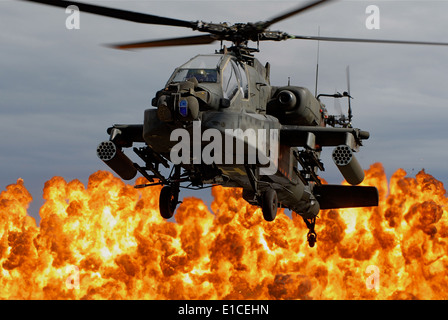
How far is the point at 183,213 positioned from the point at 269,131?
3801 cm

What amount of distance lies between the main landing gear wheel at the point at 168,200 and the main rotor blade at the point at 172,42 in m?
4.43

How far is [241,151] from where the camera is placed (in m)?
18.1

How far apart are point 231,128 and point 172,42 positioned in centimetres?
459

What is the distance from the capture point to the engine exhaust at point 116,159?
66.5 ft

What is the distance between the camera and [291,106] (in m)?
21.2

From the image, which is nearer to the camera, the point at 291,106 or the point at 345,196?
the point at 291,106

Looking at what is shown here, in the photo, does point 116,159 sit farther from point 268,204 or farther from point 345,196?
point 345,196

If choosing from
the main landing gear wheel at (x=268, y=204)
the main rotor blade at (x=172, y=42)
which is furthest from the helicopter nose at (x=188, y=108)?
the main rotor blade at (x=172, y=42)

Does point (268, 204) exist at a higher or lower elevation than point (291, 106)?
lower

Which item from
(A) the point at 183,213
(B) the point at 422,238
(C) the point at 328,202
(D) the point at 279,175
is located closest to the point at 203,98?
(D) the point at 279,175

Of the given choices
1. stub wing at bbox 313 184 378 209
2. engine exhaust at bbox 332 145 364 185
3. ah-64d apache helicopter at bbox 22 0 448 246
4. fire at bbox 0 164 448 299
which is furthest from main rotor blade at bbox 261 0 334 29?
fire at bbox 0 164 448 299

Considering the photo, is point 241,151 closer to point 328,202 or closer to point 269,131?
point 269,131

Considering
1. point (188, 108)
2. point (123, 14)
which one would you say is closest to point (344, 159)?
point (188, 108)

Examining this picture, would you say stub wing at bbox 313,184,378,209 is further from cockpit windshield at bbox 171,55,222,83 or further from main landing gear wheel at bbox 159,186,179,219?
cockpit windshield at bbox 171,55,222,83
